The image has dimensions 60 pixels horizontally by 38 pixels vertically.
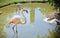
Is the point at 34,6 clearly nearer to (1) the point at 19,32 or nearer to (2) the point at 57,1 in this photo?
(2) the point at 57,1

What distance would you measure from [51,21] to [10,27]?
1.78ft

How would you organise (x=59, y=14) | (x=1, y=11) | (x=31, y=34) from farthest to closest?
1. (x=1, y=11)
2. (x=59, y=14)
3. (x=31, y=34)

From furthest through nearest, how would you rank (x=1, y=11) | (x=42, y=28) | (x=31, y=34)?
(x=1, y=11), (x=42, y=28), (x=31, y=34)

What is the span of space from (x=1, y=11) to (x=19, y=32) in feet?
2.87

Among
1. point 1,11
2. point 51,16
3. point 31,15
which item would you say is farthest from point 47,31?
point 1,11

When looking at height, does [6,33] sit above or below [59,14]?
below

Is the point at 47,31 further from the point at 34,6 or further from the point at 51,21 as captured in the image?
the point at 34,6

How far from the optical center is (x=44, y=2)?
3115mm

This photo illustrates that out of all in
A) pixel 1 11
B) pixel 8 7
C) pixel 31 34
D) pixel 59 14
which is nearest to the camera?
pixel 31 34

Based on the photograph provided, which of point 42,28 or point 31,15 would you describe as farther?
point 31,15

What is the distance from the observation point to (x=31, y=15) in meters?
2.42

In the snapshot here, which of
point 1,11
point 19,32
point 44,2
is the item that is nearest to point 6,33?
point 19,32

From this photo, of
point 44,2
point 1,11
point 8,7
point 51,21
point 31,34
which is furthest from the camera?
point 44,2

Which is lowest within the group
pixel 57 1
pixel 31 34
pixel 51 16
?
pixel 31 34
